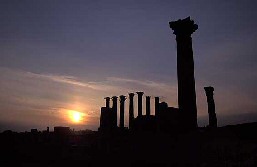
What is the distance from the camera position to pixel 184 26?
376 inches

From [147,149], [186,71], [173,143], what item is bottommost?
[147,149]

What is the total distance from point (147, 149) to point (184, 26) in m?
5.06

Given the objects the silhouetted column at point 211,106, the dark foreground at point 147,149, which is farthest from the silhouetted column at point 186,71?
the silhouetted column at point 211,106

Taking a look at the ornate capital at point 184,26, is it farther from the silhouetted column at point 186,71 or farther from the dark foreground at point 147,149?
the dark foreground at point 147,149

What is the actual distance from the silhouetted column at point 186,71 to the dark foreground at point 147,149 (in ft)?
2.39

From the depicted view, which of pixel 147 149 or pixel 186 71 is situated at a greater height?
pixel 186 71

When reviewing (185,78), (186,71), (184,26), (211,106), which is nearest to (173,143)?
(185,78)

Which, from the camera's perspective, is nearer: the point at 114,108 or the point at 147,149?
the point at 147,149

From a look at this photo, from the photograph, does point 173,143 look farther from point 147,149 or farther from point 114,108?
point 114,108

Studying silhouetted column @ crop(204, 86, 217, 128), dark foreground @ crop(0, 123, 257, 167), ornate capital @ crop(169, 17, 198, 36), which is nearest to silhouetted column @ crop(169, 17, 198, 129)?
ornate capital @ crop(169, 17, 198, 36)

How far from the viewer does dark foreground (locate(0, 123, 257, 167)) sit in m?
6.68

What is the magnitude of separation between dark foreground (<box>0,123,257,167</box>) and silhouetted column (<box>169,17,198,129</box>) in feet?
2.39

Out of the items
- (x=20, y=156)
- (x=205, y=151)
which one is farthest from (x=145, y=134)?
(x=20, y=156)

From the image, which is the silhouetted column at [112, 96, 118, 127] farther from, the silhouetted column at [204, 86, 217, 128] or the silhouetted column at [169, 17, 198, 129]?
the silhouetted column at [169, 17, 198, 129]
